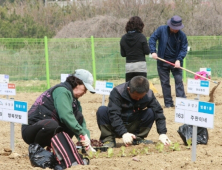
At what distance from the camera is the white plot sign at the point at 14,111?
191 inches

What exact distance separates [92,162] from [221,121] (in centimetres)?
351

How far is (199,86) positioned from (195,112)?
4.04 m

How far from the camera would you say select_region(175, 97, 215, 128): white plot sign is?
4176mm

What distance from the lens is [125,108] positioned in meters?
5.61

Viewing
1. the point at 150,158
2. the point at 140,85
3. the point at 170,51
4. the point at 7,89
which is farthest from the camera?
the point at 170,51

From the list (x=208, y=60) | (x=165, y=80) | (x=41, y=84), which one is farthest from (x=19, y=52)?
(x=208, y=60)

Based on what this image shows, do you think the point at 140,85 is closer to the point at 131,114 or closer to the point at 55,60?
the point at 131,114

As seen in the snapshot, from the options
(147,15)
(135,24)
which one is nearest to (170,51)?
(135,24)

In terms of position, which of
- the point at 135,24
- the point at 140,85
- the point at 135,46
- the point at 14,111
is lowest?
the point at 14,111

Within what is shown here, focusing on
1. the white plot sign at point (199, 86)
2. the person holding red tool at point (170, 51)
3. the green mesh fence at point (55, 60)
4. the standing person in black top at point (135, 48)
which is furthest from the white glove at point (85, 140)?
the green mesh fence at point (55, 60)

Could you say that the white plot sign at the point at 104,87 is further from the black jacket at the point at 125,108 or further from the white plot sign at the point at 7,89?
the black jacket at the point at 125,108

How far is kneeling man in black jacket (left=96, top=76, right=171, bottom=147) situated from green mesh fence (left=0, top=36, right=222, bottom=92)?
7.72m

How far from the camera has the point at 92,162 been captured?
4.78 meters

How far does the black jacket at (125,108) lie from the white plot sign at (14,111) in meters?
1.10
